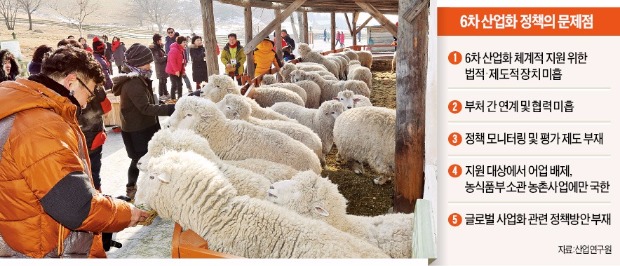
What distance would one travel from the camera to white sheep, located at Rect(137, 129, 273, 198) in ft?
11.5

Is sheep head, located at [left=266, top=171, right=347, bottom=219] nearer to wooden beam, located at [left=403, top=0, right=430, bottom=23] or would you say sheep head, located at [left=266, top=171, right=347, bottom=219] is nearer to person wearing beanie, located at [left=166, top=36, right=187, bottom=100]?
wooden beam, located at [left=403, top=0, right=430, bottom=23]

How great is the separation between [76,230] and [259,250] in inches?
36.3

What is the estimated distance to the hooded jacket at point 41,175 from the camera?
1.96m

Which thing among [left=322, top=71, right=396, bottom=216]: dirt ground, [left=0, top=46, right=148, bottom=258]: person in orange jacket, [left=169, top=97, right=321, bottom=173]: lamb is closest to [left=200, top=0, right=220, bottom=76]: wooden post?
[left=322, top=71, right=396, bottom=216]: dirt ground

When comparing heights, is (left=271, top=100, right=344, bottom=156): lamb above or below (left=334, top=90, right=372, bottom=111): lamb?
below

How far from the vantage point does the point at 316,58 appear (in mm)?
12492

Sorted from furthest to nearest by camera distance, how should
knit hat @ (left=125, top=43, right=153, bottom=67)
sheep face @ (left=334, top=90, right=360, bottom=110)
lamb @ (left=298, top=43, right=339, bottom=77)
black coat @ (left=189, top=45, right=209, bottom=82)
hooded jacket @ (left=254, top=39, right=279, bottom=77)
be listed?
lamb @ (left=298, top=43, right=339, bottom=77), black coat @ (left=189, top=45, right=209, bottom=82), hooded jacket @ (left=254, top=39, right=279, bottom=77), sheep face @ (left=334, top=90, right=360, bottom=110), knit hat @ (left=125, top=43, right=153, bottom=67)

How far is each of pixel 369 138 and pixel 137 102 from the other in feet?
8.04

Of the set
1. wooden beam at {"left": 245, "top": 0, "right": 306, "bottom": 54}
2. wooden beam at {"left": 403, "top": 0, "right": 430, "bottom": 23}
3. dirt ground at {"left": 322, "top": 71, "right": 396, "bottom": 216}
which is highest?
wooden beam at {"left": 245, "top": 0, "right": 306, "bottom": 54}

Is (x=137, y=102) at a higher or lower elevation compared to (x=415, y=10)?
lower

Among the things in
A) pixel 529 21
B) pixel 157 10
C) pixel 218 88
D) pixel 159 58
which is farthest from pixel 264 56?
pixel 157 10

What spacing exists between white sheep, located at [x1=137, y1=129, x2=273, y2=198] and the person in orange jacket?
110 centimetres

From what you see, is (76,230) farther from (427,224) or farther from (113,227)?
(427,224)

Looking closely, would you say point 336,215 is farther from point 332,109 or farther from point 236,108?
point 332,109
